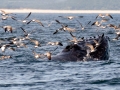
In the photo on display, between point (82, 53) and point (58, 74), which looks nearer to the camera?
point (58, 74)

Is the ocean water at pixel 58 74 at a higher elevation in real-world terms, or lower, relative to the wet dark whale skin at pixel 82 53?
lower

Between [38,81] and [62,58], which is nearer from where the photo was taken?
[38,81]

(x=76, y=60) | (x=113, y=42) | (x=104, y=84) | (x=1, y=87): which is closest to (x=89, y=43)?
(x=76, y=60)

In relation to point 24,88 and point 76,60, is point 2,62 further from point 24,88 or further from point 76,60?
point 24,88

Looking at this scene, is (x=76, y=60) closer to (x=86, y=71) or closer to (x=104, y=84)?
(x=86, y=71)

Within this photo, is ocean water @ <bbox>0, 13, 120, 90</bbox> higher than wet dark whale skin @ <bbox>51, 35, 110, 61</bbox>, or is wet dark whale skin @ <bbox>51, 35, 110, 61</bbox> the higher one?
wet dark whale skin @ <bbox>51, 35, 110, 61</bbox>

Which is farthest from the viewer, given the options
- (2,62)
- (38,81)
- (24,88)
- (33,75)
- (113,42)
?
(113,42)

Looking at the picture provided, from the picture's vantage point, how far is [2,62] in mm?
30312

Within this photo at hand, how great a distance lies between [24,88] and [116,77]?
493 centimetres

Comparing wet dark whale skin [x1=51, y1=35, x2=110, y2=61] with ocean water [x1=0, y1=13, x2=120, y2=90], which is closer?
ocean water [x1=0, y1=13, x2=120, y2=90]

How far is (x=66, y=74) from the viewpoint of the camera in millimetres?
25297

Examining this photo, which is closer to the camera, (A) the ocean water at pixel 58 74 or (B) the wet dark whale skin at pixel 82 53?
(A) the ocean water at pixel 58 74

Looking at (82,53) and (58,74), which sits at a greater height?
(82,53)

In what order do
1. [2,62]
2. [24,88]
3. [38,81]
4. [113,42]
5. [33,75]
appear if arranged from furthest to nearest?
[113,42]
[2,62]
[33,75]
[38,81]
[24,88]
